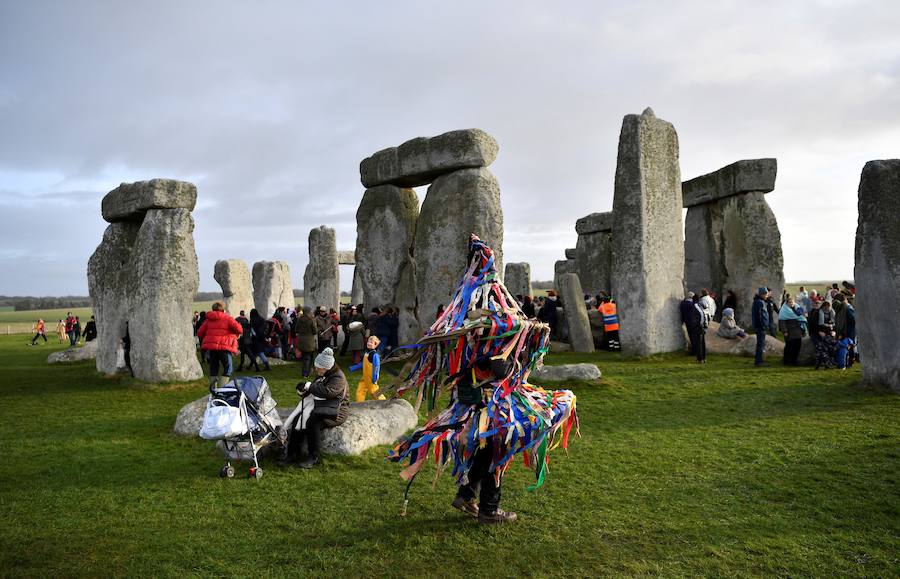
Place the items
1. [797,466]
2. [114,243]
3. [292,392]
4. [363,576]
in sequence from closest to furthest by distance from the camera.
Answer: [363,576] → [797,466] → [292,392] → [114,243]

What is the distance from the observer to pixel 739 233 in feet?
58.5

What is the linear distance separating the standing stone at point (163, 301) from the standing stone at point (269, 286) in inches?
500

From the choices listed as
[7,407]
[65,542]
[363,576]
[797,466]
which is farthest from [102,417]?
[797,466]

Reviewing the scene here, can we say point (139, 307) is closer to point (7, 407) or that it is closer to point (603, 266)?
point (7, 407)

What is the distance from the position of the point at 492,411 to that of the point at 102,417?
6.93 meters

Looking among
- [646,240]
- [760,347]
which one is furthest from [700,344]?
[646,240]

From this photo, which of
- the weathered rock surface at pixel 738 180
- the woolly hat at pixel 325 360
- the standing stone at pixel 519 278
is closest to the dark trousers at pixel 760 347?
the weathered rock surface at pixel 738 180

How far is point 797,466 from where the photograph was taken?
5906 millimetres

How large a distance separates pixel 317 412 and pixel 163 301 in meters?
6.30

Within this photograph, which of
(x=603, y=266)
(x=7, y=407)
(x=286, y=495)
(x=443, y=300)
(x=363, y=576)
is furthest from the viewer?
(x=603, y=266)

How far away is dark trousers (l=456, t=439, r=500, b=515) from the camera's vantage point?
15.0 ft

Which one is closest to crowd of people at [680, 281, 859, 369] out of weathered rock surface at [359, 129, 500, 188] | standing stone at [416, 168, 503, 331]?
standing stone at [416, 168, 503, 331]

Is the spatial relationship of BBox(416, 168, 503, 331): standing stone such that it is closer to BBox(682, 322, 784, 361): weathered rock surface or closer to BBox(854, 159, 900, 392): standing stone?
BBox(682, 322, 784, 361): weathered rock surface

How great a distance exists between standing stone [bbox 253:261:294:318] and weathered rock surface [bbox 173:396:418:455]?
16954 mm
